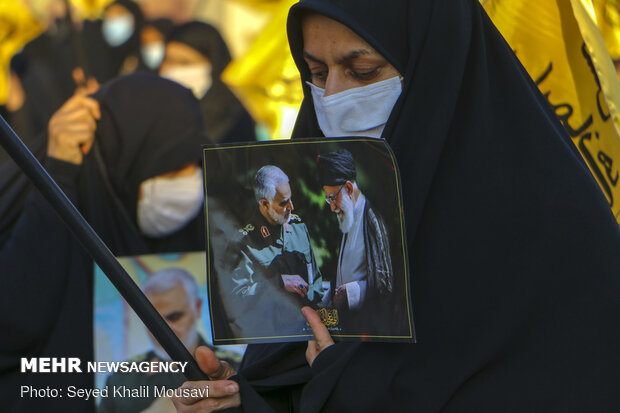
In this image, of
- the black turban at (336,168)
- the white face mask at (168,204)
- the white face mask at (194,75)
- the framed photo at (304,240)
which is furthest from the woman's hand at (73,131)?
the black turban at (336,168)

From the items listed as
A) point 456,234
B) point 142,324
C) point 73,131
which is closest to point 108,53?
point 73,131

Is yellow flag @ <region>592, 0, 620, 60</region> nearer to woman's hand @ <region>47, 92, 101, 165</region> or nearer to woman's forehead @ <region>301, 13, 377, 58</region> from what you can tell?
woman's forehead @ <region>301, 13, 377, 58</region>

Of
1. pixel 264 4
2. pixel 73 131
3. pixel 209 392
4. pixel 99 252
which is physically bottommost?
pixel 209 392

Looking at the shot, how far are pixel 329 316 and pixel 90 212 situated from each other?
210 centimetres

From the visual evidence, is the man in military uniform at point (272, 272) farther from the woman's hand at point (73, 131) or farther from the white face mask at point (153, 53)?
the white face mask at point (153, 53)

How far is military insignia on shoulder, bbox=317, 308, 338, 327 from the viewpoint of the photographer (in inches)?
57.2

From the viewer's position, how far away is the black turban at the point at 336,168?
4.67ft

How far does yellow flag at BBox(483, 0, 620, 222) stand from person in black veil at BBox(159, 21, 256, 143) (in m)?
2.09

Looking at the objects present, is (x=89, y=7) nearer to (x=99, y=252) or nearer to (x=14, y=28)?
(x=14, y=28)

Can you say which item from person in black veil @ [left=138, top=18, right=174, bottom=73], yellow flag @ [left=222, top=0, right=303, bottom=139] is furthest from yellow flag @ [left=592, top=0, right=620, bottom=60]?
person in black veil @ [left=138, top=18, right=174, bottom=73]

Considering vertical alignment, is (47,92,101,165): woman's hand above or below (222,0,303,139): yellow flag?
below

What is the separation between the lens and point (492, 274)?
1.51 meters

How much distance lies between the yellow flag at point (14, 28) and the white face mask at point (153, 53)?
576mm

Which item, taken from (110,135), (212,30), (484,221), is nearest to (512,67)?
(484,221)
